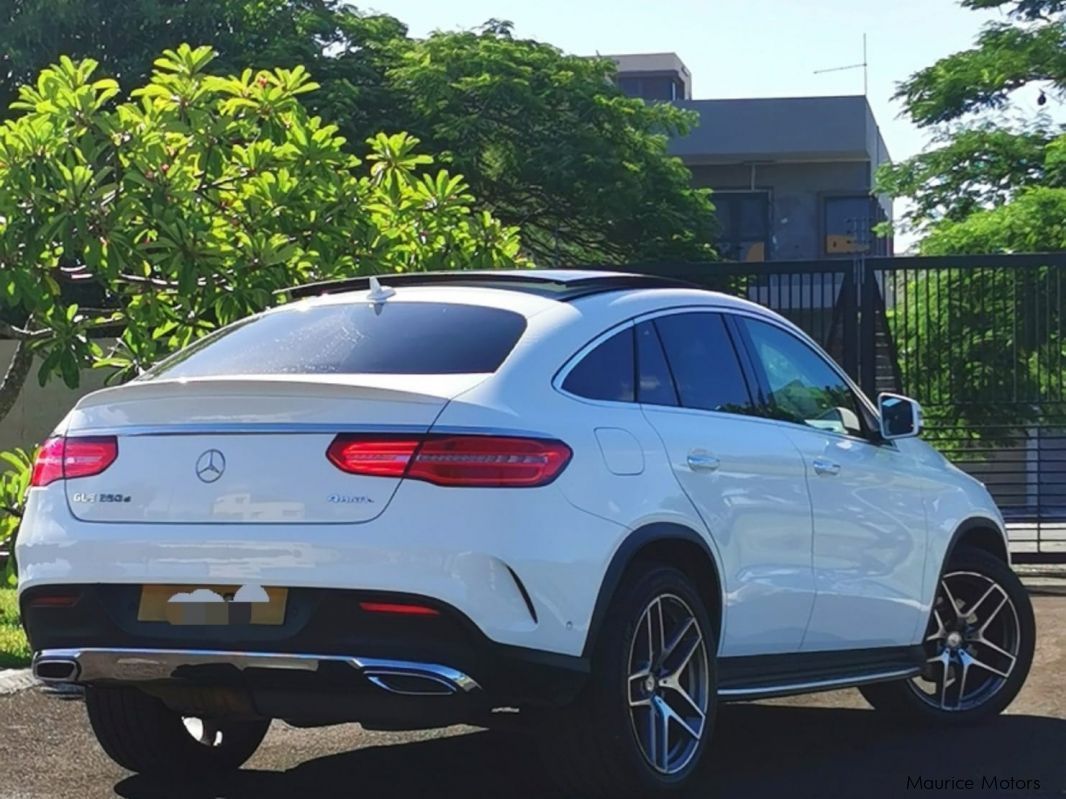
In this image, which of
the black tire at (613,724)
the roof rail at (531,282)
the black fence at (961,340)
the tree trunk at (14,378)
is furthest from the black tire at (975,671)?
the black fence at (961,340)

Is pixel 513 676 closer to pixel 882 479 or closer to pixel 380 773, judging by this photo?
pixel 380 773

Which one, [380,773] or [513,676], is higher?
[513,676]

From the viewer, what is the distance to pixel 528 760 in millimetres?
6543

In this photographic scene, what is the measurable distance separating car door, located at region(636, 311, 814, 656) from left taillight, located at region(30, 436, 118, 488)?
5.32 ft

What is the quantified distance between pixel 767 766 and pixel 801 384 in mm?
1387

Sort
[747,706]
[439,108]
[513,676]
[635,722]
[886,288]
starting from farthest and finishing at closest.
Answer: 1. [439,108]
2. [886,288]
3. [747,706]
4. [635,722]
5. [513,676]

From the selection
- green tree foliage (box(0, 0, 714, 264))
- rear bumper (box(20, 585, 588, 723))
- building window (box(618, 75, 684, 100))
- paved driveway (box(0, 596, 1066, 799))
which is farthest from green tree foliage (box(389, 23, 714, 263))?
building window (box(618, 75, 684, 100))

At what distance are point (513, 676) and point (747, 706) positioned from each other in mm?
3296

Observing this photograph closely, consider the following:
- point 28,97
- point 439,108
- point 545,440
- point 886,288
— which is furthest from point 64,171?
point 439,108

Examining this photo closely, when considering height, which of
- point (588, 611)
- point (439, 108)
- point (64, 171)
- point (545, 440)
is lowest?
point (588, 611)

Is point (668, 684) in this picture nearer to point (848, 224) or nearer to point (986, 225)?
point (986, 225)

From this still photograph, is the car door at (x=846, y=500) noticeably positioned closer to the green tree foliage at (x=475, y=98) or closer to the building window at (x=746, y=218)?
the green tree foliage at (x=475, y=98)

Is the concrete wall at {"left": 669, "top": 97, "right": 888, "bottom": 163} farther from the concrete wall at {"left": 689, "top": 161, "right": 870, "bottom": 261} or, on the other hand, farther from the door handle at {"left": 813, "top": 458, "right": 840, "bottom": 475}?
the door handle at {"left": 813, "top": 458, "right": 840, "bottom": 475}

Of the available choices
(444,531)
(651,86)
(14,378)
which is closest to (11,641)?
(14,378)
